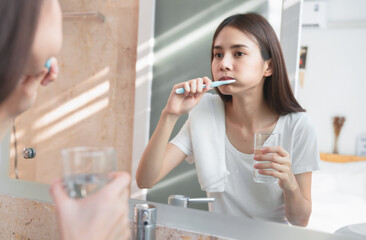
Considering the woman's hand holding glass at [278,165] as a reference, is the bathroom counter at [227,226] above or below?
below

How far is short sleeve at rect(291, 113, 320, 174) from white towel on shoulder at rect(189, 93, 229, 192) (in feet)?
0.54

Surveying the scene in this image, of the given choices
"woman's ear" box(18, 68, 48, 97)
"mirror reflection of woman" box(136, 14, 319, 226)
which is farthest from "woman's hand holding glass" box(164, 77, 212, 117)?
"woman's ear" box(18, 68, 48, 97)

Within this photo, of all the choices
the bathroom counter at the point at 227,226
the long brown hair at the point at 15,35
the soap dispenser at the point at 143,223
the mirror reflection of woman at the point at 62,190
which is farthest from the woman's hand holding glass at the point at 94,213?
the bathroom counter at the point at 227,226

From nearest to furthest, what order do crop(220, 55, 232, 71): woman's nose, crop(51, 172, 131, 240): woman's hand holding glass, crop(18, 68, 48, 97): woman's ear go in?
1. crop(51, 172, 131, 240): woman's hand holding glass
2. crop(18, 68, 48, 97): woman's ear
3. crop(220, 55, 232, 71): woman's nose

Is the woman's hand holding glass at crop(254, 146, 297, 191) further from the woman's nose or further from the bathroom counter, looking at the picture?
the woman's nose

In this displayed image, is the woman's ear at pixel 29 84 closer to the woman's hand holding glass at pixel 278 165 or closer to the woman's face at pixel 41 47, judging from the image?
the woman's face at pixel 41 47

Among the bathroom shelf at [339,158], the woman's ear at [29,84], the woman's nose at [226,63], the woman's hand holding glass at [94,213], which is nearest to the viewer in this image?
the woman's hand holding glass at [94,213]

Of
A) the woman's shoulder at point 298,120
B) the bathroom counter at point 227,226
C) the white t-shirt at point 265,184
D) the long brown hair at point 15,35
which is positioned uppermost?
the long brown hair at point 15,35

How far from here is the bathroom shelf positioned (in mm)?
682

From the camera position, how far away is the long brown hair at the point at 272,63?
76 cm

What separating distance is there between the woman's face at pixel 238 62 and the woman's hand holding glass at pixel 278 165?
0.49ft

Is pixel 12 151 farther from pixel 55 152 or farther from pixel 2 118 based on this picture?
pixel 2 118

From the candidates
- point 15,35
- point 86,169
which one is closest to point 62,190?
point 86,169

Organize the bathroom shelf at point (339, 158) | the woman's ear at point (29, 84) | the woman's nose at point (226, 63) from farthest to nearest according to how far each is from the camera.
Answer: the woman's nose at point (226, 63), the bathroom shelf at point (339, 158), the woman's ear at point (29, 84)
